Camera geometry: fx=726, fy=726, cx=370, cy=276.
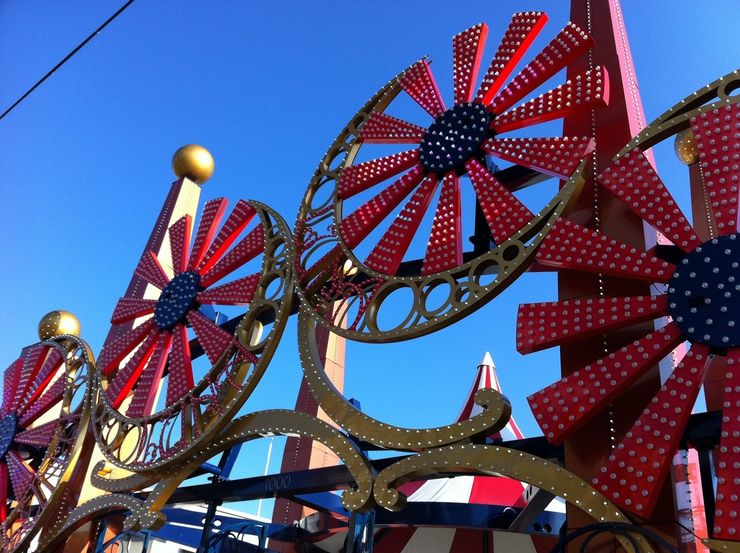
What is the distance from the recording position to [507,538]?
861cm

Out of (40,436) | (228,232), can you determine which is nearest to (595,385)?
(228,232)

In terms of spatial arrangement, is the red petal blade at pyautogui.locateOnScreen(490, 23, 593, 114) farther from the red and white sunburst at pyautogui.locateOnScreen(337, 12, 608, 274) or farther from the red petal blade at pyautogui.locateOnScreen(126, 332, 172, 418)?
the red petal blade at pyautogui.locateOnScreen(126, 332, 172, 418)

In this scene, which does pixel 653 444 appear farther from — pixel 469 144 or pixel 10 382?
pixel 10 382

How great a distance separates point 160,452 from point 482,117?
163 inches

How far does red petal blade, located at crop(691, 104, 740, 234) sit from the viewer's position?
13.9 ft

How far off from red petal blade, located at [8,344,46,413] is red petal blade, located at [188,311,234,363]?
11.3 ft

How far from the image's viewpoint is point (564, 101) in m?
5.55

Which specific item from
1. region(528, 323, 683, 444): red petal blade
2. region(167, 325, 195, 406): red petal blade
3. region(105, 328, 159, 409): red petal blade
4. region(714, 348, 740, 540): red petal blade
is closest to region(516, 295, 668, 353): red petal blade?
region(528, 323, 683, 444): red petal blade

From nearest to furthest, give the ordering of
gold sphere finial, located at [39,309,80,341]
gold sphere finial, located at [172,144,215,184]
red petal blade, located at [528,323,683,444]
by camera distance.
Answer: red petal blade, located at [528,323,683,444]
gold sphere finial, located at [39,309,80,341]
gold sphere finial, located at [172,144,215,184]

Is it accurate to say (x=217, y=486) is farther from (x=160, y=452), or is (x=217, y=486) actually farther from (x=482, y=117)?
(x=482, y=117)

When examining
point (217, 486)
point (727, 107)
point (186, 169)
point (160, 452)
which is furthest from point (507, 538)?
point (186, 169)

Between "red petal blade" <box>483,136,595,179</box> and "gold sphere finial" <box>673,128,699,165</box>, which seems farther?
"gold sphere finial" <box>673,128,699,165</box>

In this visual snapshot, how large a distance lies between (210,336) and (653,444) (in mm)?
4395

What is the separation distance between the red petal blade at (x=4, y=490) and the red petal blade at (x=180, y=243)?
3405 millimetres
